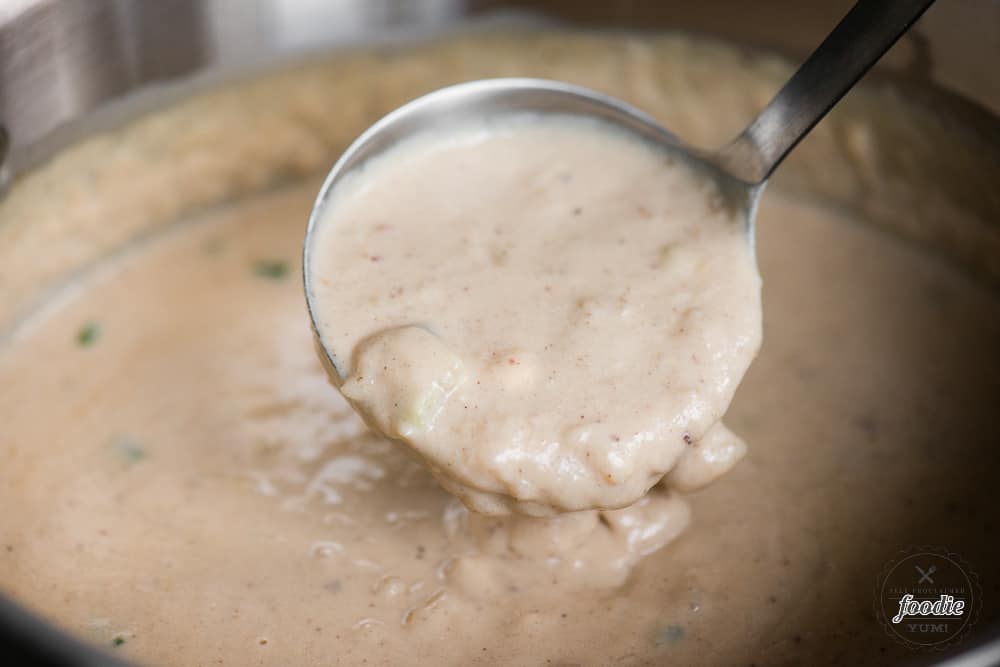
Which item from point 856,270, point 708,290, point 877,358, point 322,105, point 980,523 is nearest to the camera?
point 708,290

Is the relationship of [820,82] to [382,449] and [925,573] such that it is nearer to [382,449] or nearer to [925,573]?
[925,573]

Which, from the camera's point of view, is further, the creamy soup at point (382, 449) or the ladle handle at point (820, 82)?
the creamy soup at point (382, 449)

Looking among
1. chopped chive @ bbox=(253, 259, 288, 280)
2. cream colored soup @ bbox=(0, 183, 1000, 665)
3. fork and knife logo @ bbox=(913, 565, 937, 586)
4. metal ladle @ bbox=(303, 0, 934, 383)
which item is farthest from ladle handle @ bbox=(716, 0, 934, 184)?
chopped chive @ bbox=(253, 259, 288, 280)

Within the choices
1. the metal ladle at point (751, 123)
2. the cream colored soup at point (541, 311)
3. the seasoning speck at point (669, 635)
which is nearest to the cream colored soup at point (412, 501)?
the seasoning speck at point (669, 635)

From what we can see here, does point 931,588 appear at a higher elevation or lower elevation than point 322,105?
higher

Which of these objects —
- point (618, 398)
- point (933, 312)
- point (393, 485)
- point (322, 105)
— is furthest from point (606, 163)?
point (322, 105)

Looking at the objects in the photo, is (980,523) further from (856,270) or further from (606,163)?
(606,163)

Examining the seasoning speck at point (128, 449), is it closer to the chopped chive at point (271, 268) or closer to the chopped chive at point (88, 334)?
the chopped chive at point (88, 334)

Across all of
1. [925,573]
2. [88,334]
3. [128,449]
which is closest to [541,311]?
[925,573]
